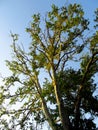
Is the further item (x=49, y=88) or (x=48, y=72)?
(x=49, y=88)

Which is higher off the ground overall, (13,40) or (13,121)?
(13,40)

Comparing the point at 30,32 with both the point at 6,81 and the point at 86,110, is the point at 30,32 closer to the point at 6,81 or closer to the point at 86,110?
the point at 6,81

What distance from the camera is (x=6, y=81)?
2159 centimetres

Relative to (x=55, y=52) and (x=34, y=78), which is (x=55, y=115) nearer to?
(x=34, y=78)

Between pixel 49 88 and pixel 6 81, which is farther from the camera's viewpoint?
pixel 49 88

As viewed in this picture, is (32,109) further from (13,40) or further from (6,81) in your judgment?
(13,40)

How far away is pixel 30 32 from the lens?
863 inches

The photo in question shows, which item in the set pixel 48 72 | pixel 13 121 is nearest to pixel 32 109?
pixel 13 121

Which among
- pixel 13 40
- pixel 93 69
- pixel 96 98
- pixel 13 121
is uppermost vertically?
pixel 13 40

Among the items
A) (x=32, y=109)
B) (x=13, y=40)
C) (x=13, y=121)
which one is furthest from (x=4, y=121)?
(x=13, y=40)

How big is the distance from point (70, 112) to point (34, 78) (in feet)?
12.4

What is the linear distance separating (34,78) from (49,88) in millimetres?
1988

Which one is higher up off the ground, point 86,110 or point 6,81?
point 6,81

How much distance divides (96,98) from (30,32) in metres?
7.53
